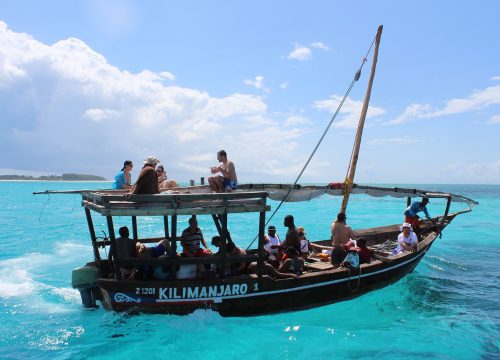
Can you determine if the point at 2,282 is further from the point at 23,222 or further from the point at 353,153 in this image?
the point at 23,222

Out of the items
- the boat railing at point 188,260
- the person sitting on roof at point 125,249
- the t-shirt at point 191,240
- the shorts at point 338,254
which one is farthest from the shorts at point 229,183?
the shorts at point 338,254

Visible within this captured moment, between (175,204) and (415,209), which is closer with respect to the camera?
(175,204)

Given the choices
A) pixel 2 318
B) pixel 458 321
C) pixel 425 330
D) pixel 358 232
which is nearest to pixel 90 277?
pixel 2 318

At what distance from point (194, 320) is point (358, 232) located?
30.6 feet

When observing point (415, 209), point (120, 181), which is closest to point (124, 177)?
point (120, 181)

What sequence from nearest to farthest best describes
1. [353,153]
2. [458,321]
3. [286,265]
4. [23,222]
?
[286,265] < [458,321] < [353,153] < [23,222]

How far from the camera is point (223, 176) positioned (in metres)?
9.31

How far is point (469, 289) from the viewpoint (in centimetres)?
1338

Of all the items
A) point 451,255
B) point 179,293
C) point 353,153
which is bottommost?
point 451,255

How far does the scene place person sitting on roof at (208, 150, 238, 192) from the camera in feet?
30.3

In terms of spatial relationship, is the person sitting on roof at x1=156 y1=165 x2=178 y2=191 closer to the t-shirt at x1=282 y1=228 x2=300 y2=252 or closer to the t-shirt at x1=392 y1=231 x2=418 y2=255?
the t-shirt at x1=282 y1=228 x2=300 y2=252

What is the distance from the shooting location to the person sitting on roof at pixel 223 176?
Answer: 923 cm

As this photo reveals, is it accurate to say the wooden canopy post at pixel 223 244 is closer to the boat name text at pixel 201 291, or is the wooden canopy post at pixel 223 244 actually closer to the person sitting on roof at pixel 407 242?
the boat name text at pixel 201 291

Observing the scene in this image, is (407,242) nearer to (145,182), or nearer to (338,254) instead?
(338,254)
